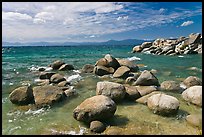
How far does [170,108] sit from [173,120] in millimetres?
497

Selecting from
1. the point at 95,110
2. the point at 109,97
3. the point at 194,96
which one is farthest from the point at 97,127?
the point at 194,96

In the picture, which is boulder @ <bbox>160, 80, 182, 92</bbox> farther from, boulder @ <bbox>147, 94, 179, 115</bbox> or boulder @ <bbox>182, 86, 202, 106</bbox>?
boulder @ <bbox>147, 94, 179, 115</bbox>

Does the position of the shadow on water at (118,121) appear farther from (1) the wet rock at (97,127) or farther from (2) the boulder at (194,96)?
(2) the boulder at (194,96)

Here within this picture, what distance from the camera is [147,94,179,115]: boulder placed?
340 inches

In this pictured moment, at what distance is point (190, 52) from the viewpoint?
43.2m

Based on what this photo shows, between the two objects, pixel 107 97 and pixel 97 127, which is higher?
pixel 107 97

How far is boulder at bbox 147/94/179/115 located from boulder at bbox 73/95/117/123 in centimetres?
182

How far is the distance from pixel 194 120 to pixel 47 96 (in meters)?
5.89

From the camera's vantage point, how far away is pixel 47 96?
33.4 feet

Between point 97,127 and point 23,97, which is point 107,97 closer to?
point 97,127

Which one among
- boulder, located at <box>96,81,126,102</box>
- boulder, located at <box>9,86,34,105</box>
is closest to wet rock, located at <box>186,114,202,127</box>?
boulder, located at <box>96,81,126,102</box>

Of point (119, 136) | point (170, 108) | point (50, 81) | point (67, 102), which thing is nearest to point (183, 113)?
point (170, 108)

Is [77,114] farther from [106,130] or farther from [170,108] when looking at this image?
[170,108]

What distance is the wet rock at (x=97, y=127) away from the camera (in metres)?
7.35
